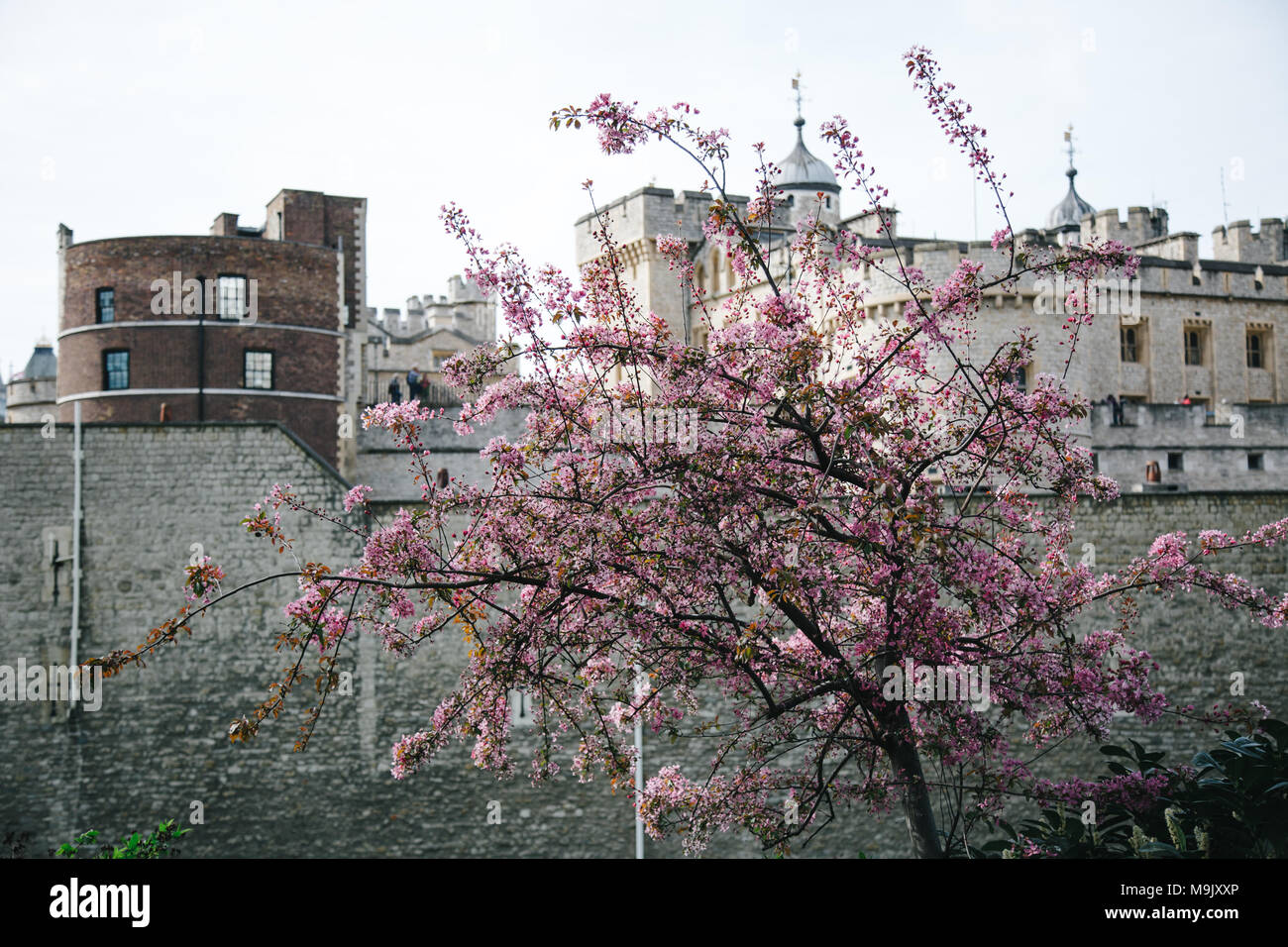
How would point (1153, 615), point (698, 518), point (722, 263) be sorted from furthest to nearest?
point (722, 263) → point (1153, 615) → point (698, 518)

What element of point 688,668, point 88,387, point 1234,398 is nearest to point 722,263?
point 1234,398

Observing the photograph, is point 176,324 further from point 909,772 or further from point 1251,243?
point 1251,243

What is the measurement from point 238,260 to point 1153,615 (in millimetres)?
19189

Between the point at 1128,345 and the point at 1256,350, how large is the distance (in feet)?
17.3

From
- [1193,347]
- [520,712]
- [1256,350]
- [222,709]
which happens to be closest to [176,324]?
[222,709]

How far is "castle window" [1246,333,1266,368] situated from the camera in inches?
1815

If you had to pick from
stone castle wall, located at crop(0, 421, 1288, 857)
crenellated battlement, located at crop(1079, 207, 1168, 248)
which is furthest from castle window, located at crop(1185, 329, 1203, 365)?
stone castle wall, located at crop(0, 421, 1288, 857)

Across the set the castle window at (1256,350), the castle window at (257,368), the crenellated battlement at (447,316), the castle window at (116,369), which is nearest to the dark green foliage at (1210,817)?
the castle window at (257,368)

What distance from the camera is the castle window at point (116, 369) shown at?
91.9ft

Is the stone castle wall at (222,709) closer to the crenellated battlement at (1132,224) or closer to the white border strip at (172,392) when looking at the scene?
the white border strip at (172,392)

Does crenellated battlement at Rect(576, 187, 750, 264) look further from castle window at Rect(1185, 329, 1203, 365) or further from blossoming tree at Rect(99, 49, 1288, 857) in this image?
blossoming tree at Rect(99, 49, 1288, 857)
